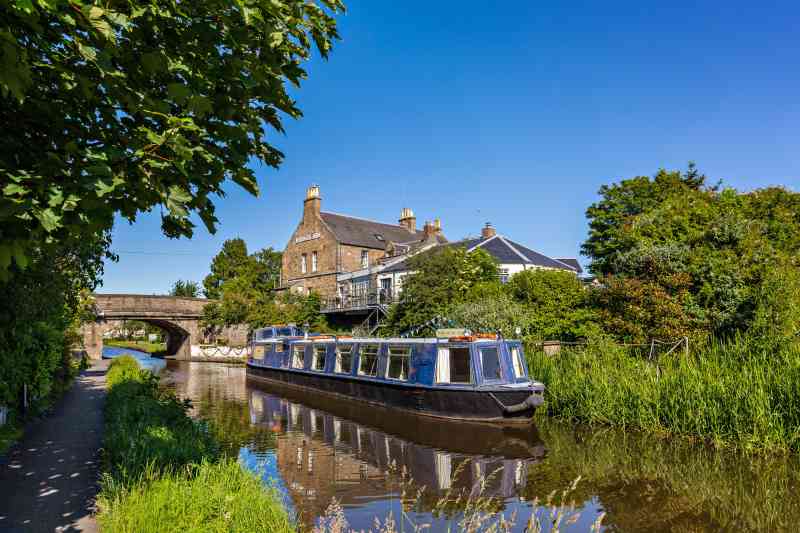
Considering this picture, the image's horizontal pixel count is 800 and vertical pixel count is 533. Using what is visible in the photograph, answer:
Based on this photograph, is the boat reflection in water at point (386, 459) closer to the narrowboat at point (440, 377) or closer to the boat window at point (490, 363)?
the narrowboat at point (440, 377)

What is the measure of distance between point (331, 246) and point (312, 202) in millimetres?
4213

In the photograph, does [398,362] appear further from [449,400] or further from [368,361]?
[449,400]

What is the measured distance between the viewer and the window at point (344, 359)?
20.3 metres

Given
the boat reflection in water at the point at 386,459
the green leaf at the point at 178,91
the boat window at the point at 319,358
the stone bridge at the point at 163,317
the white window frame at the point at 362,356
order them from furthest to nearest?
the stone bridge at the point at 163,317, the boat window at the point at 319,358, the white window frame at the point at 362,356, the boat reflection in water at the point at 386,459, the green leaf at the point at 178,91

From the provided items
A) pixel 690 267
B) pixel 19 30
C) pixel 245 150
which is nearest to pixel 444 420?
pixel 690 267

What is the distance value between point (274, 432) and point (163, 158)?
483 inches

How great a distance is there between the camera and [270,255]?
74750 millimetres

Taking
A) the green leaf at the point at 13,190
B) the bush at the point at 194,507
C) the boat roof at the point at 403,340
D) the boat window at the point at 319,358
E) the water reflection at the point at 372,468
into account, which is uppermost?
the green leaf at the point at 13,190

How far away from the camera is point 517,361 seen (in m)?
15.5

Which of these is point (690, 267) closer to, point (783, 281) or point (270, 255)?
point (783, 281)

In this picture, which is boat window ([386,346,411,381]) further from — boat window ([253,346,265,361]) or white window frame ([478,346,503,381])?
boat window ([253,346,265,361])

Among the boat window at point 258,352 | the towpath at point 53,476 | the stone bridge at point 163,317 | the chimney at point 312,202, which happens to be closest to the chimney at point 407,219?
the chimney at point 312,202

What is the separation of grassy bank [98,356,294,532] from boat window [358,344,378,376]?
10324 millimetres

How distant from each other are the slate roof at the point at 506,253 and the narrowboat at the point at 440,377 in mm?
12538
